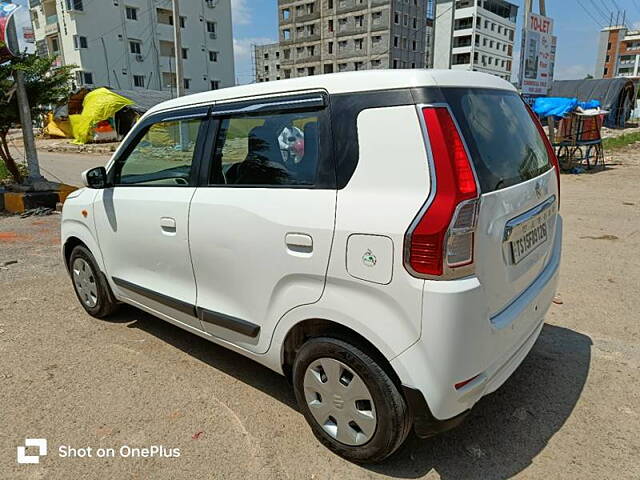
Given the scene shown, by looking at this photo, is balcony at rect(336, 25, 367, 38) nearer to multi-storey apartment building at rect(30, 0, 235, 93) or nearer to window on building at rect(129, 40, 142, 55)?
multi-storey apartment building at rect(30, 0, 235, 93)

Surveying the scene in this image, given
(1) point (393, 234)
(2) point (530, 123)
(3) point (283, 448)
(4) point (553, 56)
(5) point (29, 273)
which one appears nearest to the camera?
(1) point (393, 234)

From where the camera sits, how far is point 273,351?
2.59 meters

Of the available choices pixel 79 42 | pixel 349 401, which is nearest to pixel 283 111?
pixel 349 401

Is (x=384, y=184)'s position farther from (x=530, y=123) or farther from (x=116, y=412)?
(x=116, y=412)

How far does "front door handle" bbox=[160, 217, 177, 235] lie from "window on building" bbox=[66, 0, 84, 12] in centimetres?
4582

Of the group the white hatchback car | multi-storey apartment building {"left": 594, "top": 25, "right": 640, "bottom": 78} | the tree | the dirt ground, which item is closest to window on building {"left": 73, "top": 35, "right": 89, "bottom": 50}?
the tree

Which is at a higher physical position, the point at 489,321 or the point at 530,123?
the point at 530,123

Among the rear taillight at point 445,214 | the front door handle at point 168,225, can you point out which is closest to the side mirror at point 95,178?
the front door handle at point 168,225

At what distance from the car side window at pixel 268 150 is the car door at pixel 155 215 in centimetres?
21

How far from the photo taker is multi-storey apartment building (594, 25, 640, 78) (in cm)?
10076

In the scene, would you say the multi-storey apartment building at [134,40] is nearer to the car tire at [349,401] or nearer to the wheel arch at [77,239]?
the wheel arch at [77,239]

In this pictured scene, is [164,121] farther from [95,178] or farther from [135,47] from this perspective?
[135,47]

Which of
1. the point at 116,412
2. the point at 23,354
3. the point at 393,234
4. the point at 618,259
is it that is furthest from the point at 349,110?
the point at 618,259

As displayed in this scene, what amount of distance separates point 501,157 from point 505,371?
106cm
